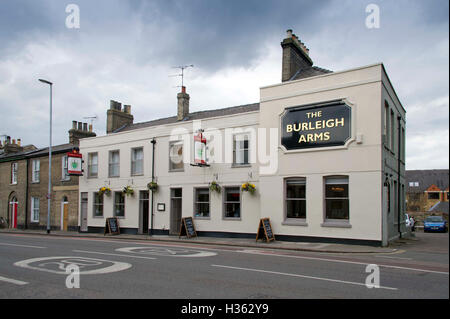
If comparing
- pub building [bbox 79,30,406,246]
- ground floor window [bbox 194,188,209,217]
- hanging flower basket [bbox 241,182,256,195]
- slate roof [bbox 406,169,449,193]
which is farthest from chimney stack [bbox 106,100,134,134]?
slate roof [bbox 406,169,449,193]

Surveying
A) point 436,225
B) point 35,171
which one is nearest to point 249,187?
point 35,171

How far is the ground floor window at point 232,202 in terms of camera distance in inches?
869

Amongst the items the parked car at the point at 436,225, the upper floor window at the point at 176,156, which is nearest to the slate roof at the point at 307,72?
the upper floor window at the point at 176,156

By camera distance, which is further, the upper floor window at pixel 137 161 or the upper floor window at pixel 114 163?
the upper floor window at pixel 114 163

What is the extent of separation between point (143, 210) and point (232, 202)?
275 inches

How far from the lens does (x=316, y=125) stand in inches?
748

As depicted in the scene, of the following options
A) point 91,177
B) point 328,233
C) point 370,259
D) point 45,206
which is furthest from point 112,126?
point 370,259

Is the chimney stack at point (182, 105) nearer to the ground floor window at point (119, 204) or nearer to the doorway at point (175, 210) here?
the doorway at point (175, 210)

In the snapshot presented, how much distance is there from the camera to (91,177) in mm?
28938

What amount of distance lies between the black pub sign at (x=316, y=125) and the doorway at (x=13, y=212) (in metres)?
27.2

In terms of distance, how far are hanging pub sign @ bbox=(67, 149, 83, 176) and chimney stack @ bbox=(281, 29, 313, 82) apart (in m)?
15.3

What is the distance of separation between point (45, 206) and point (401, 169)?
26.3 m

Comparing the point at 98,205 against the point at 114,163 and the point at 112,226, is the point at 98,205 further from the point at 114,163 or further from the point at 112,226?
the point at 114,163

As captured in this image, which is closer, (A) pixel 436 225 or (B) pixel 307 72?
(B) pixel 307 72
